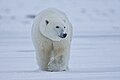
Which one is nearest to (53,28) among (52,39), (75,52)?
(52,39)

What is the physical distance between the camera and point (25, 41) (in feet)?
35.8

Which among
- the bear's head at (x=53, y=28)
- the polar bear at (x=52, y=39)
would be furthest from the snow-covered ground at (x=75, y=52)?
the bear's head at (x=53, y=28)

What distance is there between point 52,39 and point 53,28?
0.44ft

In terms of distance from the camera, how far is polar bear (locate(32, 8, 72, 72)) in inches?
219

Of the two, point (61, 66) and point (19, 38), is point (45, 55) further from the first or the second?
point (19, 38)

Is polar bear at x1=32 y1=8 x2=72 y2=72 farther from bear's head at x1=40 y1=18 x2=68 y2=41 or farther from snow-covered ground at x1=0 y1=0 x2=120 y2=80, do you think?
snow-covered ground at x1=0 y1=0 x2=120 y2=80

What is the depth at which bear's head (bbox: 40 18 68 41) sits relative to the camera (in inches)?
217

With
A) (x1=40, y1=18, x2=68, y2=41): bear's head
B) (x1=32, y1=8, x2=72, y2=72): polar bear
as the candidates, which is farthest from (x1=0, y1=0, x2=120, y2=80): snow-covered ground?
(x1=40, y1=18, x2=68, y2=41): bear's head

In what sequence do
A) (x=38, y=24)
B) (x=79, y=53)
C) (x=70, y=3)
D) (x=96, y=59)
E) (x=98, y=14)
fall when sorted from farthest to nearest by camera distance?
(x=70, y=3) < (x=98, y=14) < (x=79, y=53) < (x=96, y=59) < (x=38, y=24)

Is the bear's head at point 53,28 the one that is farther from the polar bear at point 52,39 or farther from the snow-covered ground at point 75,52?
the snow-covered ground at point 75,52

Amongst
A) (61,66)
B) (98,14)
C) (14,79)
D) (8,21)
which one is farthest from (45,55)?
(98,14)

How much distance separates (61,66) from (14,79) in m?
0.88

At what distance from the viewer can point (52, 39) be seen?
18.4 feet

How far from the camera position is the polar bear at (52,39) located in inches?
219
